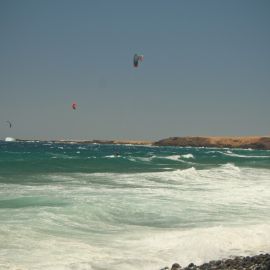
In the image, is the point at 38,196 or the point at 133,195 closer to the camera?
the point at 38,196

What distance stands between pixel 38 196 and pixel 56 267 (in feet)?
40.1

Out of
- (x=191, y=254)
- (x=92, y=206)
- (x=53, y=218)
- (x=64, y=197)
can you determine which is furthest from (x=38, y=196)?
(x=191, y=254)

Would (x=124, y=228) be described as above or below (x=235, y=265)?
below

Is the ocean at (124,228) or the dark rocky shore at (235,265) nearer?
the dark rocky shore at (235,265)

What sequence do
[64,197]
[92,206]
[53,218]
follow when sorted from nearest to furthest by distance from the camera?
[53,218]
[92,206]
[64,197]

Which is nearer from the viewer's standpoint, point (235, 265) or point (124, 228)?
point (235, 265)

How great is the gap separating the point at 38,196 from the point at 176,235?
9852 mm

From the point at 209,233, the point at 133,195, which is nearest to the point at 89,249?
the point at 209,233

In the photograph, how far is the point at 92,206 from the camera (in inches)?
738

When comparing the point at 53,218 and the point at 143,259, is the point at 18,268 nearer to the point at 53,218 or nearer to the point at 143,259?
the point at 143,259

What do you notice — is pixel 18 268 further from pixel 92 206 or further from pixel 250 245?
pixel 92 206

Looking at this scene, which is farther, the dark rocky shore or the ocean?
the ocean

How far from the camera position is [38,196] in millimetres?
21688

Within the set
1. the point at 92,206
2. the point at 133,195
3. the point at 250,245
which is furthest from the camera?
the point at 133,195
